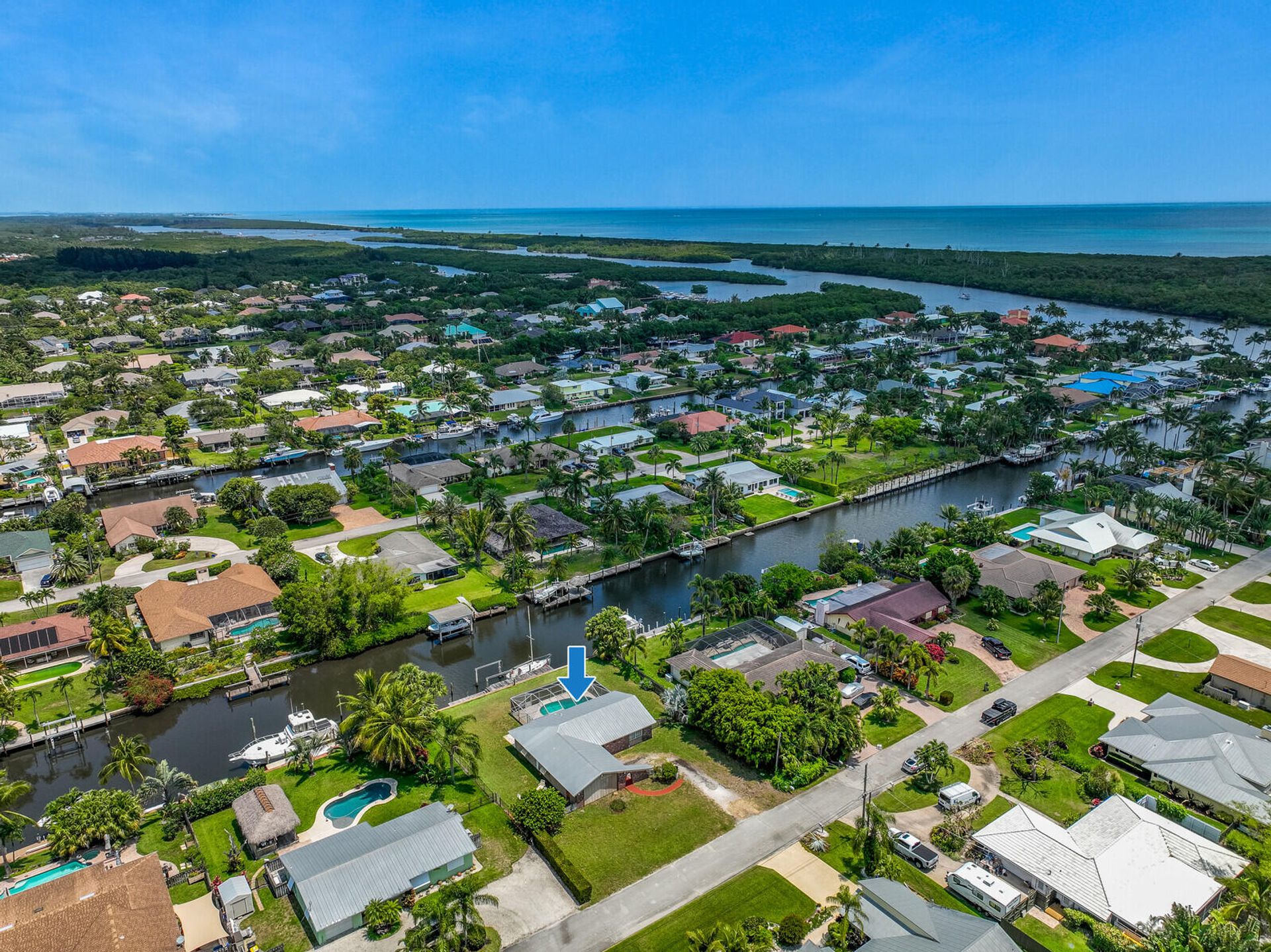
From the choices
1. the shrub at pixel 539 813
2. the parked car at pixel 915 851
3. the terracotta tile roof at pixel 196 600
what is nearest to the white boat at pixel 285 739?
the terracotta tile roof at pixel 196 600

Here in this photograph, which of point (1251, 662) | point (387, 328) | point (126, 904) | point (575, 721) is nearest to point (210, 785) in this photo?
point (126, 904)

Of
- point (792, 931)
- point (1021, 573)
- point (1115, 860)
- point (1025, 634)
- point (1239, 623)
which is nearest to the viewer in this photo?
point (792, 931)

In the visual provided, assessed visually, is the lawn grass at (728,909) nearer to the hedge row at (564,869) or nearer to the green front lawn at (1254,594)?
the hedge row at (564,869)

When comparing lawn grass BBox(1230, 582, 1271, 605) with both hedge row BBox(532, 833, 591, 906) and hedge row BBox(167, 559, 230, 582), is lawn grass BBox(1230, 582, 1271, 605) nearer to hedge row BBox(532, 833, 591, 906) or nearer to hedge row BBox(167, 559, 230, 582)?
hedge row BBox(532, 833, 591, 906)

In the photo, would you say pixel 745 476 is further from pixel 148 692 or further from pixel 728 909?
pixel 148 692

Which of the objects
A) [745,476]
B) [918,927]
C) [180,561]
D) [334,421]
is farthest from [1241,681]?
[334,421]

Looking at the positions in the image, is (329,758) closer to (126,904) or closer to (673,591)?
(126,904)
